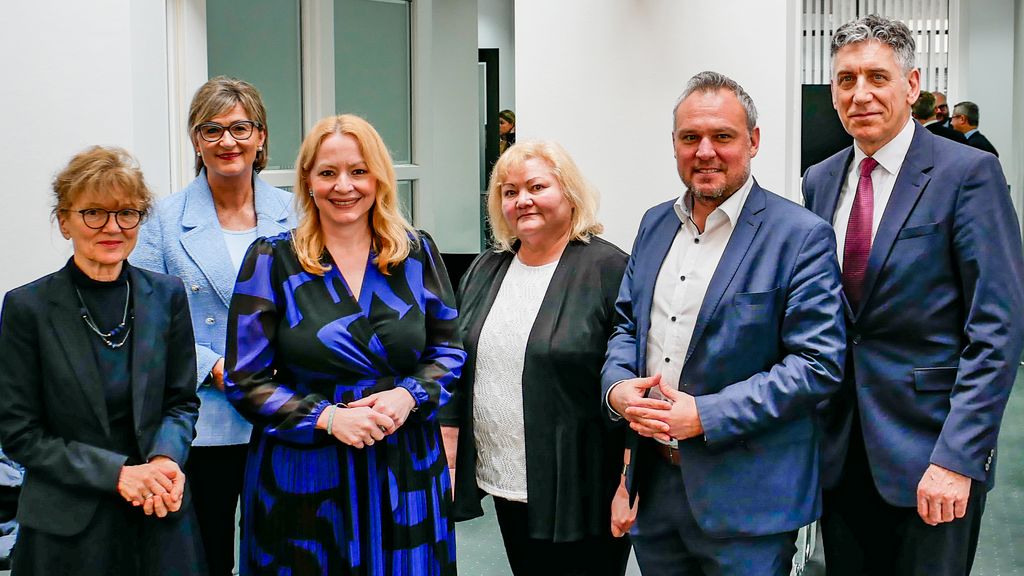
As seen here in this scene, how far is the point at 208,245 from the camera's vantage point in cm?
288

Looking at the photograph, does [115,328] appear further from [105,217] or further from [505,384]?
[505,384]

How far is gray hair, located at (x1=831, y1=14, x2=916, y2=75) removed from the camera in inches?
100

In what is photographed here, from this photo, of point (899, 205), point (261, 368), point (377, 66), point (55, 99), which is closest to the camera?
point (899, 205)

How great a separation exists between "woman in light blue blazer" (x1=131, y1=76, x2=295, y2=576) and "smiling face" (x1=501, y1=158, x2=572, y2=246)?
0.63 meters

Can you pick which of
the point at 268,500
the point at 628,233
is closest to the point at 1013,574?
the point at 628,233

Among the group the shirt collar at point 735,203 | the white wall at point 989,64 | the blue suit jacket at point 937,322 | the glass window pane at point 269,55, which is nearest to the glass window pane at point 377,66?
the glass window pane at point 269,55

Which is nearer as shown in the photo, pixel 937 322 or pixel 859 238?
pixel 937 322

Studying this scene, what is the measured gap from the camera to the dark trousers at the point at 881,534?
2451 millimetres

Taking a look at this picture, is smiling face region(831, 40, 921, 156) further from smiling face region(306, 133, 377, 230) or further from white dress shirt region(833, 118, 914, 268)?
smiling face region(306, 133, 377, 230)

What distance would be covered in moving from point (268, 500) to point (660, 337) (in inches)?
39.5

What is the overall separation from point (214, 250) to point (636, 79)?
1.84 metres

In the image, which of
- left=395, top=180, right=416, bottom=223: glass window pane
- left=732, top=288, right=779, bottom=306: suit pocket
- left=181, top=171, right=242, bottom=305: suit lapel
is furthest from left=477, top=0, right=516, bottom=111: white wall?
left=732, top=288, right=779, bottom=306: suit pocket

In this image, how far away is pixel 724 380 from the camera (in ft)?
7.91

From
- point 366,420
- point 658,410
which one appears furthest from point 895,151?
point 366,420
